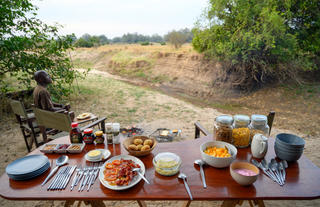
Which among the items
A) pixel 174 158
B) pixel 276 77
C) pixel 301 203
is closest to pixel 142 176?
pixel 174 158

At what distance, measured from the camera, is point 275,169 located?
1.47 meters

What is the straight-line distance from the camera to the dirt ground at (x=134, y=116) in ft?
11.3

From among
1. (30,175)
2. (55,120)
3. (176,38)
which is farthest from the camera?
(176,38)

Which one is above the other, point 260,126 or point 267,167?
point 260,126

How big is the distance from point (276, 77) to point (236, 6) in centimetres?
368

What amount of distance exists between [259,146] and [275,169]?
208 millimetres

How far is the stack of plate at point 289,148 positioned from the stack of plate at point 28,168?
6.52 ft

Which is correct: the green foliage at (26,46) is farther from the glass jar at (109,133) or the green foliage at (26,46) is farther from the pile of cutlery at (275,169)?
the pile of cutlery at (275,169)

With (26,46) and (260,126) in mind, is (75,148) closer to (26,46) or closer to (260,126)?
(260,126)

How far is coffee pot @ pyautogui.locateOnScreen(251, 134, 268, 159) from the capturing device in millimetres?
1573

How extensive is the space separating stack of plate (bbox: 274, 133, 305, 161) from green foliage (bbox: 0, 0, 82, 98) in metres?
5.66

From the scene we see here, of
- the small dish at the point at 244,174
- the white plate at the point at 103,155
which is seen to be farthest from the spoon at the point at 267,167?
the white plate at the point at 103,155

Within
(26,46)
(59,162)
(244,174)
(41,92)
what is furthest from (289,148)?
(26,46)

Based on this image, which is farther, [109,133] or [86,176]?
[109,133]
